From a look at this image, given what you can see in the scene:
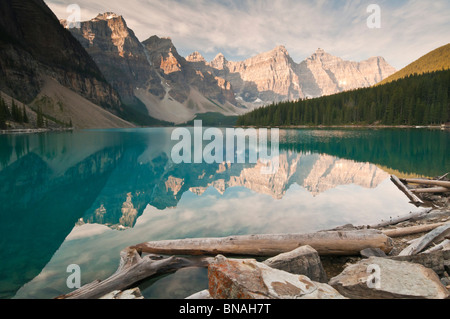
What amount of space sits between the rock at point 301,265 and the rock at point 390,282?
25.6 inches

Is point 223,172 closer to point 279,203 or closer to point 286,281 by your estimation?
point 279,203

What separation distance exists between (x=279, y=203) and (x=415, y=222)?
6823 millimetres

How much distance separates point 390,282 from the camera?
206 inches

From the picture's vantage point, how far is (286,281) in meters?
5.18

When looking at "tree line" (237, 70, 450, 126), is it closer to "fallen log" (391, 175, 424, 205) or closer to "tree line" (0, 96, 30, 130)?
"fallen log" (391, 175, 424, 205)

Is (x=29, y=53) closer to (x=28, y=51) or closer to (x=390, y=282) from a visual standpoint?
(x=28, y=51)

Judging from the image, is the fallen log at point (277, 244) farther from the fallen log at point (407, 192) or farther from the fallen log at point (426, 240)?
the fallen log at point (407, 192)

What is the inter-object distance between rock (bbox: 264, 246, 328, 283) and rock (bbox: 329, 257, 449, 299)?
65 centimetres

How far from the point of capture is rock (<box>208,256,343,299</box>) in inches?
186

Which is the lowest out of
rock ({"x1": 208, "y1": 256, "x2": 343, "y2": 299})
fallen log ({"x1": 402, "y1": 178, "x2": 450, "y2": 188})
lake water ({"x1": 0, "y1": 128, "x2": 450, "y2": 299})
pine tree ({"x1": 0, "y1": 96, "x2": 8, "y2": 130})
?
lake water ({"x1": 0, "y1": 128, "x2": 450, "y2": 299})

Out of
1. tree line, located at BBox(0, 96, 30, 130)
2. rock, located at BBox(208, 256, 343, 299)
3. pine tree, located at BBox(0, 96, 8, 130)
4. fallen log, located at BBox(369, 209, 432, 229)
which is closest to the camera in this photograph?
rock, located at BBox(208, 256, 343, 299)

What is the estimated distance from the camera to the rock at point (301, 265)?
6.48 m

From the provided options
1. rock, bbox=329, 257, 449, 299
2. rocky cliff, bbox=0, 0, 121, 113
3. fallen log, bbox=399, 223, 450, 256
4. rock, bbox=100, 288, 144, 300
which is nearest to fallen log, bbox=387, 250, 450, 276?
rock, bbox=329, 257, 449, 299
